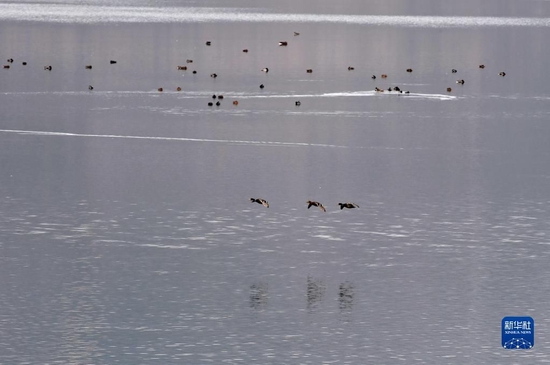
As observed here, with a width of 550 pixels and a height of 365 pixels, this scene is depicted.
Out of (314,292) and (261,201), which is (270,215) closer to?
(261,201)

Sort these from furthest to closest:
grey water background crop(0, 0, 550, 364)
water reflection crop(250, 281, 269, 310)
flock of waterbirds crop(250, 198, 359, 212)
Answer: flock of waterbirds crop(250, 198, 359, 212) < water reflection crop(250, 281, 269, 310) < grey water background crop(0, 0, 550, 364)

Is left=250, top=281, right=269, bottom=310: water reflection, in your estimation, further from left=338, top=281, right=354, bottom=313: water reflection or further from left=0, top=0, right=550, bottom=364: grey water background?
left=338, top=281, right=354, bottom=313: water reflection

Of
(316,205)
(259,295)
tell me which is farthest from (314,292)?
(316,205)

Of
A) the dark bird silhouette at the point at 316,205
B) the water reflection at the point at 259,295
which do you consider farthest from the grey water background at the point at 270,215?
the dark bird silhouette at the point at 316,205

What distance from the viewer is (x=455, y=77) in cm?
9200

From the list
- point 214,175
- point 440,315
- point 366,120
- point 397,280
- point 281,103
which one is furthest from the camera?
point 281,103

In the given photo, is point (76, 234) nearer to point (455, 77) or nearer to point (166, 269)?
point (166, 269)

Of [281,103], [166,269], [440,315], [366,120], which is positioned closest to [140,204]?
[166,269]

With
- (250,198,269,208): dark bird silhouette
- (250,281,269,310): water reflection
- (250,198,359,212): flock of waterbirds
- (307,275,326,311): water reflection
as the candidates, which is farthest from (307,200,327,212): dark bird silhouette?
(250,281,269,310): water reflection

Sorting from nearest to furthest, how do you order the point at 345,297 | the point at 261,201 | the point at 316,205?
1. the point at 345,297
2. the point at 316,205
3. the point at 261,201

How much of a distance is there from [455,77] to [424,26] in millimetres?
60990

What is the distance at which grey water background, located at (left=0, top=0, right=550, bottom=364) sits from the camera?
32.3 m

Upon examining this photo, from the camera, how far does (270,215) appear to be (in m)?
45.8

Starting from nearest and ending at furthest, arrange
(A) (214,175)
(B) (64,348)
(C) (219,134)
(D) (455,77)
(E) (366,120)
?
(B) (64,348)
(A) (214,175)
(C) (219,134)
(E) (366,120)
(D) (455,77)
